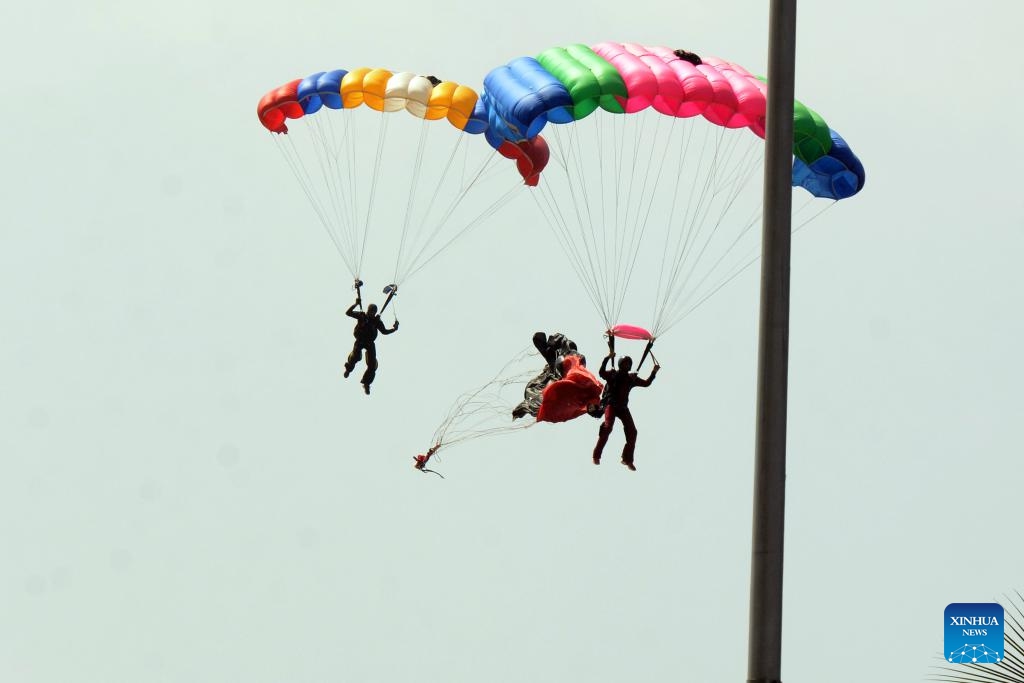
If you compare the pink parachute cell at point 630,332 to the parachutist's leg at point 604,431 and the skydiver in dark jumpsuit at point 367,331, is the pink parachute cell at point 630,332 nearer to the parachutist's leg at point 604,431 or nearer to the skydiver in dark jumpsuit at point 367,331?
the parachutist's leg at point 604,431

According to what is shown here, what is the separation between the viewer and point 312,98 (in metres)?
22.7

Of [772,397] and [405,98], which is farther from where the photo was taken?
[405,98]

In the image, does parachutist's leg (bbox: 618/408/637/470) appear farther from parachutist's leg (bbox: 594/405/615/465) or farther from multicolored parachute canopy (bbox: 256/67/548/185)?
multicolored parachute canopy (bbox: 256/67/548/185)

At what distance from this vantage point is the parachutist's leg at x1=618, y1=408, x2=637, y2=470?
1878 centimetres

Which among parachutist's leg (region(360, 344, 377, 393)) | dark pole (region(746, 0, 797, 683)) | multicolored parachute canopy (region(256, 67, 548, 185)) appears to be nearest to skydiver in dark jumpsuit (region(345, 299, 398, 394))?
parachutist's leg (region(360, 344, 377, 393))

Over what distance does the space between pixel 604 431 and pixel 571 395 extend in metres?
0.69

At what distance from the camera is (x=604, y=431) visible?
18953 millimetres

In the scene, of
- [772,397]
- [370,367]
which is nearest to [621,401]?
[370,367]

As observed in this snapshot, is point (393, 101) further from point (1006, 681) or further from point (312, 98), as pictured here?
point (1006, 681)

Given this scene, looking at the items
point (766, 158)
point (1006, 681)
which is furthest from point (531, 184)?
point (766, 158)

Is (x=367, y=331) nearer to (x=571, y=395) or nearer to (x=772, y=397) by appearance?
(x=571, y=395)

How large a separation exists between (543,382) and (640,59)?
4.34 meters

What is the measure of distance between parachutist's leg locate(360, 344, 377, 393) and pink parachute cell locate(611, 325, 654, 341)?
490cm

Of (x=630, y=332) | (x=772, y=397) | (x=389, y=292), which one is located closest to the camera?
(x=772, y=397)
